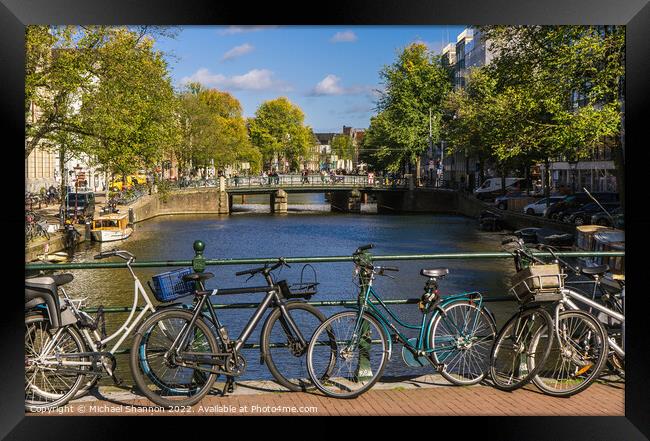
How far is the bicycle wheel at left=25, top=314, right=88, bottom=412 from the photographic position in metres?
5.67

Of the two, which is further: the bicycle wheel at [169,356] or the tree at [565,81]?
the tree at [565,81]

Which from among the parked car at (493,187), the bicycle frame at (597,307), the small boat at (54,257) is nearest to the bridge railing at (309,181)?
the parked car at (493,187)

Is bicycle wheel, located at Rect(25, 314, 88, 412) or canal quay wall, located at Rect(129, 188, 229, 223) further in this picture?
canal quay wall, located at Rect(129, 188, 229, 223)

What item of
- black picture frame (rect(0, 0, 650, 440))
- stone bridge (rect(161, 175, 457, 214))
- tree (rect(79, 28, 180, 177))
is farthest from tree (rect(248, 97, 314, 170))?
stone bridge (rect(161, 175, 457, 214))

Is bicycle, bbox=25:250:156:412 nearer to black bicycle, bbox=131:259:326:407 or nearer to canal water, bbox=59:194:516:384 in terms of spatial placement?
black bicycle, bbox=131:259:326:407

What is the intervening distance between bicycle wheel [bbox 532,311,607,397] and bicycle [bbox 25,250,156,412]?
2.61m

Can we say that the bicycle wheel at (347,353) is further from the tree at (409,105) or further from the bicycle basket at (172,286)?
the tree at (409,105)

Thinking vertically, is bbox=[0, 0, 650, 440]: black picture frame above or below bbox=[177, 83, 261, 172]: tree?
below

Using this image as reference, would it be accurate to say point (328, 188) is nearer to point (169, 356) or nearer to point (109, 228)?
point (109, 228)

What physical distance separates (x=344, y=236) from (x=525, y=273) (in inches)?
1422

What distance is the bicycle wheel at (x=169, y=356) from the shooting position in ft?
18.6

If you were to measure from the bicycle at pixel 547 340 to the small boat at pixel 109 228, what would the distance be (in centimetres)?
3452
